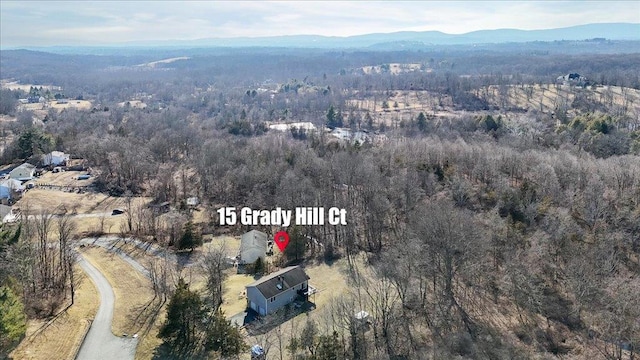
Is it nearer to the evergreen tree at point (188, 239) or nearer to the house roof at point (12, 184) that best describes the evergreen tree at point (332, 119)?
the house roof at point (12, 184)

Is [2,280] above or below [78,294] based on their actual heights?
above

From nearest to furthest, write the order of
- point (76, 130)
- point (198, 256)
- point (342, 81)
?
point (198, 256), point (76, 130), point (342, 81)

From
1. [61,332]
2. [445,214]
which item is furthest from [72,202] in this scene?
[445,214]

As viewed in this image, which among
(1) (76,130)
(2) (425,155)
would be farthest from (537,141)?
(1) (76,130)

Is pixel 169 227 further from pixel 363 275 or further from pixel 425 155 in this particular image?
pixel 425 155

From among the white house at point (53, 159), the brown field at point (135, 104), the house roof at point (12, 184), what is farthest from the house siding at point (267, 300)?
the brown field at point (135, 104)

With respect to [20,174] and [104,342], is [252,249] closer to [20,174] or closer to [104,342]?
[104,342]
